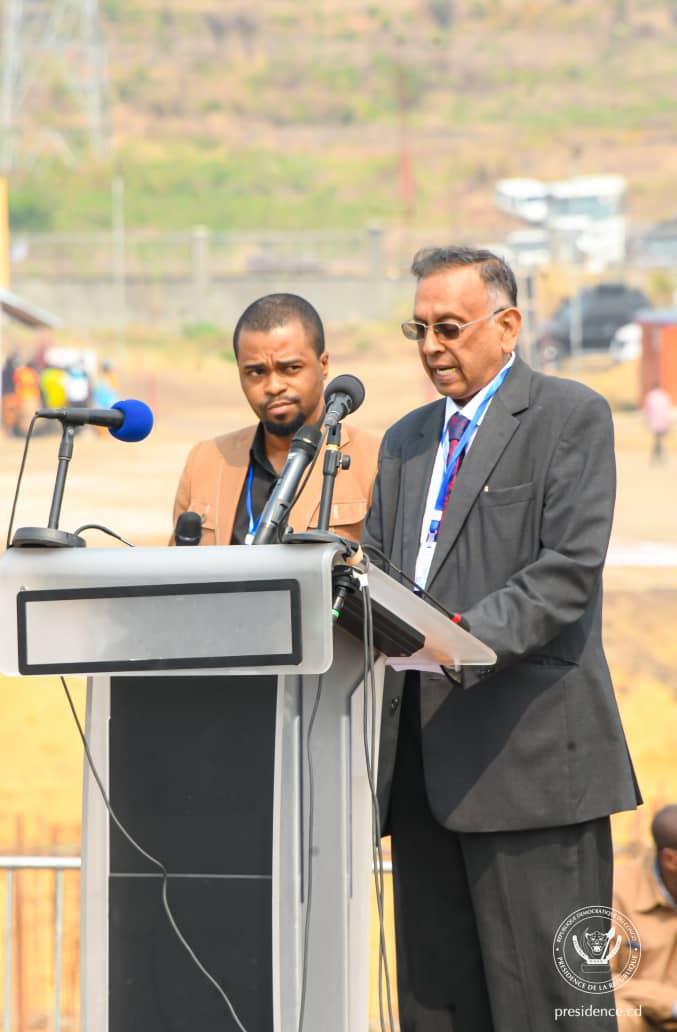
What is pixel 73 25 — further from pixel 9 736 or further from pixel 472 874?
pixel 472 874

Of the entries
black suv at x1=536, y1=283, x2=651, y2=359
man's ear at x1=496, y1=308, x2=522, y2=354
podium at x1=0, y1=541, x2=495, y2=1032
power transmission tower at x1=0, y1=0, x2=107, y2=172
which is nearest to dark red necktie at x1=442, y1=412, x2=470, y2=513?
man's ear at x1=496, y1=308, x2=522, y2=354

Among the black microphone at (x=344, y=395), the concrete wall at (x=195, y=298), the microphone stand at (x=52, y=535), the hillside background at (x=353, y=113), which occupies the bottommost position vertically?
the microphone stand at (x=52, y=535)

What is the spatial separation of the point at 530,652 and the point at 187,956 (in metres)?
0.88

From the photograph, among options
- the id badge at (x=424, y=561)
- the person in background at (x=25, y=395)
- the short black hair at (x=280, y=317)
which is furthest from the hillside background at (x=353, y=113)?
the id badge at (x=424, y=561)

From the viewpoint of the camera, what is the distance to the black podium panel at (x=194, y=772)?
278 centimetres

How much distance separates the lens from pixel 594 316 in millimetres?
33312

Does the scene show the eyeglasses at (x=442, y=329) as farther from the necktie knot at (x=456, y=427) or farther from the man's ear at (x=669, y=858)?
the man's ear at (x=669, y=858)

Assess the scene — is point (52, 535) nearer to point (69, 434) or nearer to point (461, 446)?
point (69, 434)

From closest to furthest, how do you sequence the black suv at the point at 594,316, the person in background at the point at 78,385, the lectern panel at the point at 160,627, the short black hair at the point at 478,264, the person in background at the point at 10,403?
the lectern panel at the point at 160,627 → the short black hair at the point at 478,264 → the person in background at the point at 78,385 → the person in background at the point at 10,403 → the black suv at the point at 594,316

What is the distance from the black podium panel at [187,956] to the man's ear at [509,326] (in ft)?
4.23

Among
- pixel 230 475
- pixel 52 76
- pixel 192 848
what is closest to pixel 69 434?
pixel 192 848

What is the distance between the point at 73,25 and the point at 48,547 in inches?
1990

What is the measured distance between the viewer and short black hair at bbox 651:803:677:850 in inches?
193

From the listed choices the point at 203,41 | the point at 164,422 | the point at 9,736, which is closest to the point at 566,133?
the point at 203,41
